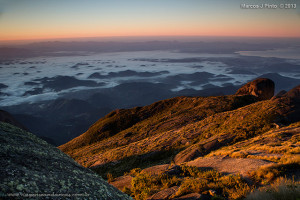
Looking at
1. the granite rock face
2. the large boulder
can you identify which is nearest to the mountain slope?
the granite rock face

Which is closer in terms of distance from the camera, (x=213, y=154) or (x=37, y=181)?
(x=37, y=181)

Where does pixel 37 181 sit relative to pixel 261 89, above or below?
above

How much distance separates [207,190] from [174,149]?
46.7 feet

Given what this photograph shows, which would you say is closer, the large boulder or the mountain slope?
the mountain slope

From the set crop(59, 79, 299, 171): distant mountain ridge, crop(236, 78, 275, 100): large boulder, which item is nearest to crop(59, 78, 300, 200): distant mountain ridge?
crop(59, 79, 299, 171): distant mountain ridge

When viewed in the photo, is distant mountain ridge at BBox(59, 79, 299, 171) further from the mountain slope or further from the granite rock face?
the granite rock face

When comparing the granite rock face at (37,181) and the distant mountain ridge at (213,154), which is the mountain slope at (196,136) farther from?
the granite rock face at (37,181)

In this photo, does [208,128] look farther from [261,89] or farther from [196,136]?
[261,89]

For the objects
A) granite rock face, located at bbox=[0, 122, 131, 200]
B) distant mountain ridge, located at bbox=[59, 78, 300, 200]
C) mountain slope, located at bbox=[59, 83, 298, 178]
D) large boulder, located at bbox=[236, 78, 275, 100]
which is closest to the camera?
granite rock face, located at bbox=[0, 122, 131, 200]

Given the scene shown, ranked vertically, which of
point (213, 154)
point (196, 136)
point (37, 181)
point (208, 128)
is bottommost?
point (196, 136)

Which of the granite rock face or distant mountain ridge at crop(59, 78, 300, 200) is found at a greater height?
the granite rock face

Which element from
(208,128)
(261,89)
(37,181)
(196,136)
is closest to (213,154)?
(196,136)

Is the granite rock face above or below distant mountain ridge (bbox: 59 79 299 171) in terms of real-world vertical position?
above

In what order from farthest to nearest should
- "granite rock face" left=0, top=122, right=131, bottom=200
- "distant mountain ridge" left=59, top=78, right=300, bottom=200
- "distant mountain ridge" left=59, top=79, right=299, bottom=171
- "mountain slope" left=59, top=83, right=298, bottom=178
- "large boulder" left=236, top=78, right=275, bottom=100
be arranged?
"large boulder" left=236, top=78, right=275, bottom=100 → "distant mountain ridge" left=59, top=79, right=299, bottom=171 → "mountain slope" left=59, top=83, right=298, bottom=178 → "distant mountain ridge" left=59, top=78, right=300, bottom=200 → "granite rock face" left=0, top=122, right=131, bottom=200
